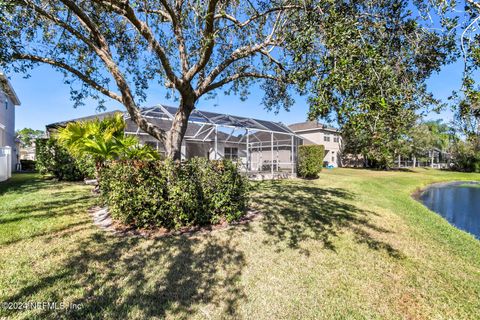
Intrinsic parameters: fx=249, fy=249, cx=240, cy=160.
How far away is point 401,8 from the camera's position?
18.1ft

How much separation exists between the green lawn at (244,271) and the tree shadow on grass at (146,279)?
0.02 metres

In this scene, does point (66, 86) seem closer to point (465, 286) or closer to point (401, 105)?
point (401, 105)

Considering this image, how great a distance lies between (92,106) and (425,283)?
9801 millimetres

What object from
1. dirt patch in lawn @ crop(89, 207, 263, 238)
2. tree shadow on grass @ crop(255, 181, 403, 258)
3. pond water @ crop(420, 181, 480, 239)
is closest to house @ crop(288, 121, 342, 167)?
pond water @ crop(420, 181, 480, 239)

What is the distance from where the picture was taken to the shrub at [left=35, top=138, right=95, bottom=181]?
12.7 meters

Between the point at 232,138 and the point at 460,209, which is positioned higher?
the point at 232,138

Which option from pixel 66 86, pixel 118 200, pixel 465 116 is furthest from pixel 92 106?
pixel 465 116

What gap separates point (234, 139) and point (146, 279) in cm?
1917

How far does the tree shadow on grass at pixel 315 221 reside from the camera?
544 cm

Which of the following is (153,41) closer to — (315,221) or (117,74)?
(117,74)

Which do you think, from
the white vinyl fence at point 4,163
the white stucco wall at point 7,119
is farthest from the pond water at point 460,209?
the white stucco wall at point 7,119

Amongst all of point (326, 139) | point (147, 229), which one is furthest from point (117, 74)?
point (326, 139)

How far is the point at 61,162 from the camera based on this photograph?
42.1ft

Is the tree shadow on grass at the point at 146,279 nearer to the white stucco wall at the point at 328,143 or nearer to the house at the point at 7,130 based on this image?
the house at the point at 7,130
